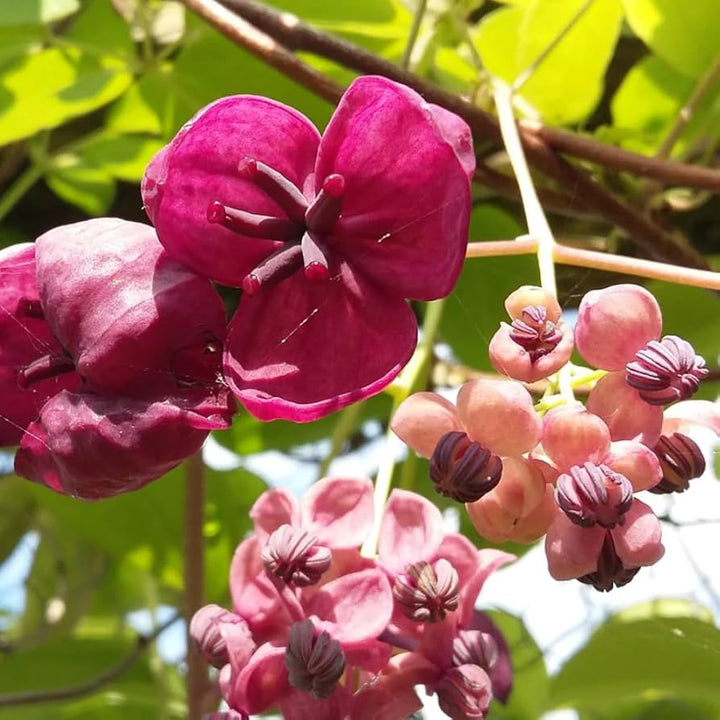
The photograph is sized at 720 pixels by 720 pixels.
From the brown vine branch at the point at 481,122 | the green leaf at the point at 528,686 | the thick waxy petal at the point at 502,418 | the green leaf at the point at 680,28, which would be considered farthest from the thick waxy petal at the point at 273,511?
the green leaf at the point at 680,28

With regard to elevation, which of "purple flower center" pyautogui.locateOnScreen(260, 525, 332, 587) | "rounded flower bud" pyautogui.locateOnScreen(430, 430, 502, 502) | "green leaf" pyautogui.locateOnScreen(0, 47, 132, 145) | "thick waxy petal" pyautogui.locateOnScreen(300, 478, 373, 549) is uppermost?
"rounded flower bud" pyautogui.locateOnScreen(430, 430, 502, 502)

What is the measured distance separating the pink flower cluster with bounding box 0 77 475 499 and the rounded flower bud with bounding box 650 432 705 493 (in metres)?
0.10

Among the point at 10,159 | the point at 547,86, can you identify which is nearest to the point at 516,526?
the point at 547,86

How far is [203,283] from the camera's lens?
43 cm

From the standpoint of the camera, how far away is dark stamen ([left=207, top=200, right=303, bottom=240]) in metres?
0.44

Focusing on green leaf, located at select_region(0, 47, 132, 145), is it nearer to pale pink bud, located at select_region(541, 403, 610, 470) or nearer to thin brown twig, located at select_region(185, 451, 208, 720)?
thin brown twig, located at select_region(185, 451, 208, 720)

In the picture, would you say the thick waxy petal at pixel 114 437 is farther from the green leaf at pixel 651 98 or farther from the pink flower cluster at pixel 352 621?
the green leaf at pixel 651 98

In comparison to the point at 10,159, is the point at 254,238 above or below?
above

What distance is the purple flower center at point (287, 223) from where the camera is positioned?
1.42 feet

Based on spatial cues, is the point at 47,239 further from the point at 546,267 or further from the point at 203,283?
the point at 546,267

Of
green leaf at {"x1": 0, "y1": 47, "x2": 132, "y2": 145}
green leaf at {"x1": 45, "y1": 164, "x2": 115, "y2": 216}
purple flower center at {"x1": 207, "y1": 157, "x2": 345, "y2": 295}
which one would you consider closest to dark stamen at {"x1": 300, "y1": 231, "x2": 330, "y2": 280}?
purple flower center at {"x1": 207, "y1": 157, "x2": 345, "y2": 295}

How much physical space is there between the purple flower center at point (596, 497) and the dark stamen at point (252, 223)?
0.15m

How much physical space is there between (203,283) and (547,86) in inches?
16.5

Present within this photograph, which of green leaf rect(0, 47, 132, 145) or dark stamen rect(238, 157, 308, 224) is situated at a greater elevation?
dark stamen rect(238, 157, 308, 224)
